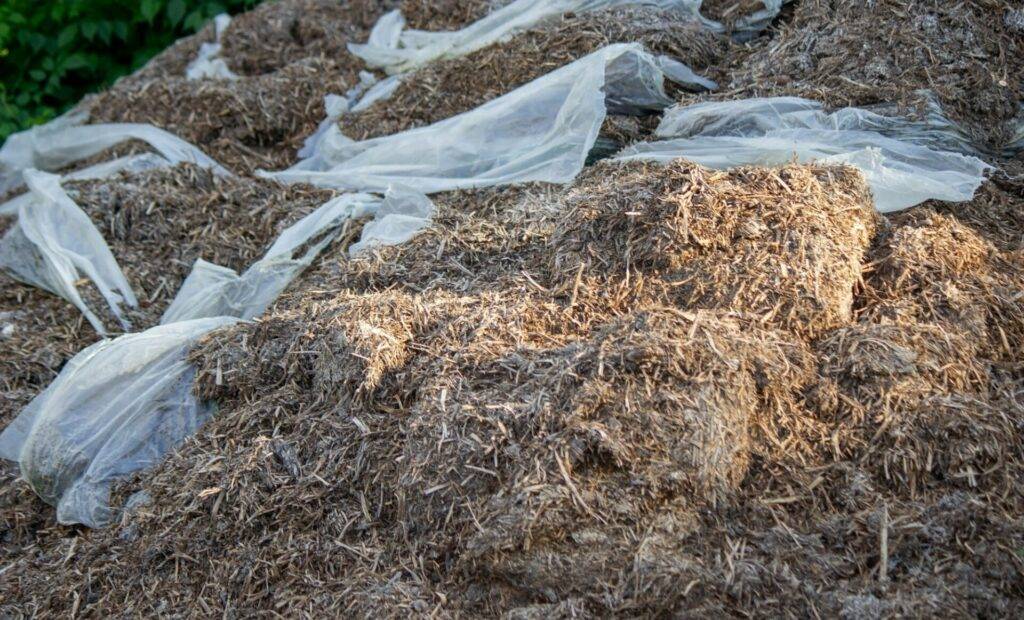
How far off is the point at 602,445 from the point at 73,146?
3812 millimetres

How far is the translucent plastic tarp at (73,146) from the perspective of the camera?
4844 mm

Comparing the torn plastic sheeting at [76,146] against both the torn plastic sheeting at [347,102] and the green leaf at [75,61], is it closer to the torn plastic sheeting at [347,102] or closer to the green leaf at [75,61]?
the torn plastic sheeting at [347,102]

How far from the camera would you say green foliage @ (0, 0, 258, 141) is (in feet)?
23.0

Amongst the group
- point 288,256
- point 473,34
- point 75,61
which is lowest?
point 75,61

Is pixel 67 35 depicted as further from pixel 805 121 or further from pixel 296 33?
pixel 805 121

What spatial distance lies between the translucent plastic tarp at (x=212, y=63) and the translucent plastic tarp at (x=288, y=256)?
1.91 m

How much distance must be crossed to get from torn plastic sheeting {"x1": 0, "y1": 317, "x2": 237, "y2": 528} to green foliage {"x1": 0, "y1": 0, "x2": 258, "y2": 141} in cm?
417

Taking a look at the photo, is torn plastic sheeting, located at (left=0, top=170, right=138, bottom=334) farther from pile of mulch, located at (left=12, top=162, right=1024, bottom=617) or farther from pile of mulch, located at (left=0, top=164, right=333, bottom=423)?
pile of mulch, located at (left=12, top=162, right=1024, bottom=617)

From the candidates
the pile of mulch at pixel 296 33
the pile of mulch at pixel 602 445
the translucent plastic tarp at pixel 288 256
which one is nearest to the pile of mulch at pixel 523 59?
the translucent plastic tarp at pixel 288 256

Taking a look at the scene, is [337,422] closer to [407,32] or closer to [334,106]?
[334,106]

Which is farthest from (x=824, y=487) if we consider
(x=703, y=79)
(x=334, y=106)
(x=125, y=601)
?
(x=334, y=106)

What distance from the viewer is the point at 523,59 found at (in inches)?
180

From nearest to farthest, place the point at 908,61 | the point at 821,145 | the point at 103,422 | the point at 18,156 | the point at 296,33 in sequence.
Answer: the point at 103,422, the point at 821,145, the point at 908,61, the point at 18,156, the point at 296,33

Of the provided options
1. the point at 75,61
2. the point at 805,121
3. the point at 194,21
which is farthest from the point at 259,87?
the point at 805,121
